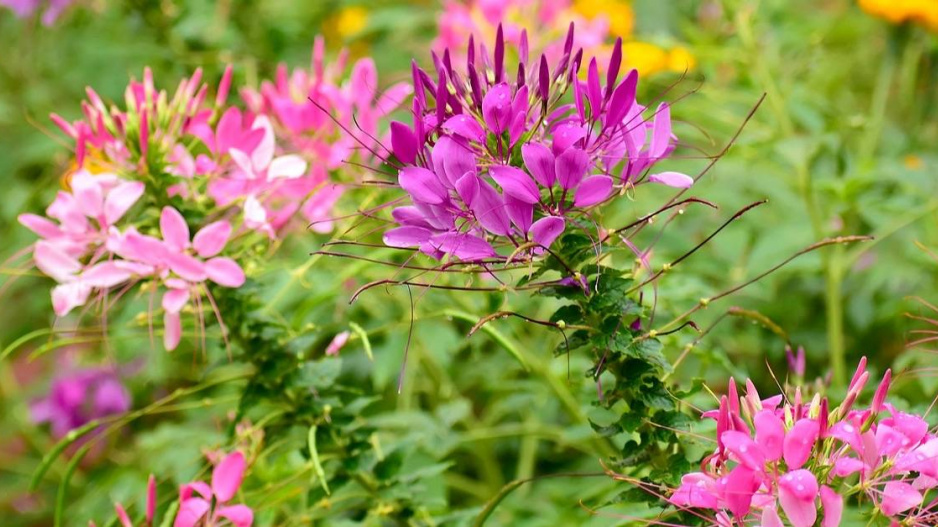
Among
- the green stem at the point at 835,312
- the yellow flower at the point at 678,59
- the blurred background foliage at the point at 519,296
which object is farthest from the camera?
the yellow flower at the point at 678,59

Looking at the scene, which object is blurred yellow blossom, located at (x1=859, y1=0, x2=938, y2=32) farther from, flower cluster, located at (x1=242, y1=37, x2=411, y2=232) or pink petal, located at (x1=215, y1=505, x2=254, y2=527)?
pink petal, located at (x1=215, y1=505, x2=254, y2=527)

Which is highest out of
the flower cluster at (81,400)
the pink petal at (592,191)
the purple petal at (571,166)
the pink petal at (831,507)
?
the purple petal at (571,166)

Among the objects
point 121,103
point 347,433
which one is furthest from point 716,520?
point 121,103

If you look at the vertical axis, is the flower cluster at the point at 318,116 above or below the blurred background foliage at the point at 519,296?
above

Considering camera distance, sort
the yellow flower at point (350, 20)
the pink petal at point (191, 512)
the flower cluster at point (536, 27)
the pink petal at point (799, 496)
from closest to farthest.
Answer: the pink petal at point (799, 496)
the pink petal at point (191, 512)
the flower cluster at point (536, 27)
the yellow flower at point (350, 20)

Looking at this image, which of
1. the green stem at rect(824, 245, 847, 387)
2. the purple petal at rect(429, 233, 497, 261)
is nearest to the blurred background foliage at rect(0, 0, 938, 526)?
the green stem at rect(824, 245, 847, 387)

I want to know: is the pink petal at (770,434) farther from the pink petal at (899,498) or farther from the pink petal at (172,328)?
the pink petal at (172,328)

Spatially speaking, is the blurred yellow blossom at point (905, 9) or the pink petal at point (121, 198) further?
the blurred yellow blossom at point (905, 9)

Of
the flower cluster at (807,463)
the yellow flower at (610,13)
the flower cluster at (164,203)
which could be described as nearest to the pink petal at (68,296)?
the flower cluster at (164,203)

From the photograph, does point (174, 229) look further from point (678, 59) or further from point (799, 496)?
point (678, 59)
